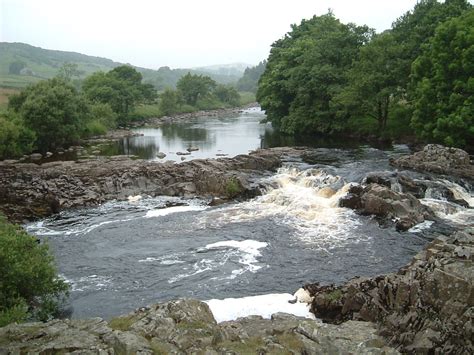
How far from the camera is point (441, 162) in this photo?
135ft

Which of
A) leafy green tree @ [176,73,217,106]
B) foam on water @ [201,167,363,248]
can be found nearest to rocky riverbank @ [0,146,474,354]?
foam on water @ [201,167,363,248]

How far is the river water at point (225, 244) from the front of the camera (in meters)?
21.8

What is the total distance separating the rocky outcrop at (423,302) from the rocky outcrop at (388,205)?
32.1ft

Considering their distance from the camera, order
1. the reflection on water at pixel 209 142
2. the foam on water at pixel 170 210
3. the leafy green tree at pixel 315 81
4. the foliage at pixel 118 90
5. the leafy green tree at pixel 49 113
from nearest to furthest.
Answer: the foam on water at pixel 170 210 → the leafy green tree at pixel 49 113 → the reflection on water at pixel 209 142 → the leafy green tree at pixel 315 81 → the foliage at pixel 118 90

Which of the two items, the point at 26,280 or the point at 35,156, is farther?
the point at 35,156

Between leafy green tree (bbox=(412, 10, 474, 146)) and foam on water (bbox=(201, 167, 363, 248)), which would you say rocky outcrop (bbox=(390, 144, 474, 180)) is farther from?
foam on water (bbox=(201, 167, 363, 248))

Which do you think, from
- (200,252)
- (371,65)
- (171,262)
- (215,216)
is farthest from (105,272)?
(371,65)

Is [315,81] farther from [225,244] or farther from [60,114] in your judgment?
[225,244]

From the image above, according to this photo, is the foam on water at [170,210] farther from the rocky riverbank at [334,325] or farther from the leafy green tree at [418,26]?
the leafy green tree at [418,26]

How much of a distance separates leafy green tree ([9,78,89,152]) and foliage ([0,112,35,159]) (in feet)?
6.28

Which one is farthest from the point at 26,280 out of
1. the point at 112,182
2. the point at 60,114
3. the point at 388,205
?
the point at 60,114

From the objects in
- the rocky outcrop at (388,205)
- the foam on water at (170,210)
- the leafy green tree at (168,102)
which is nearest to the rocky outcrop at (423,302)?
the rocky outcrop at (388,205)

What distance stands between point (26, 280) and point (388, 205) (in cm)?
2303

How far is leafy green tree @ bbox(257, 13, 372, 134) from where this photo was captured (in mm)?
69188
